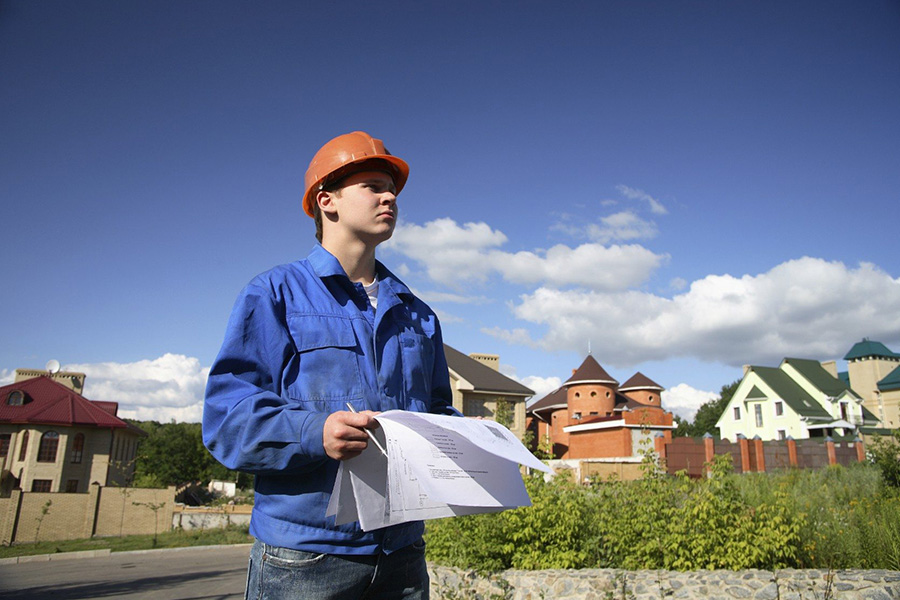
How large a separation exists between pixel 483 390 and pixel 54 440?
24.4m

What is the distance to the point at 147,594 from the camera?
33.8 feet

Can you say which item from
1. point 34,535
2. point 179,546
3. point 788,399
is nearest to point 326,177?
point 179,546

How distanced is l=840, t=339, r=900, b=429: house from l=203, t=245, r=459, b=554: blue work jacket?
65336 mm

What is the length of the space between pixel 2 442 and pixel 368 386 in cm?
3717

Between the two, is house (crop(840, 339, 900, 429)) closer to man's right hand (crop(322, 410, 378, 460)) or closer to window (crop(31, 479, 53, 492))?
window (crop(31, 479, 53, 492))

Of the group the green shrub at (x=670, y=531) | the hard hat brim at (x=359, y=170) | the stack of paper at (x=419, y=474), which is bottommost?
the green shrub at (x=670, y=531)

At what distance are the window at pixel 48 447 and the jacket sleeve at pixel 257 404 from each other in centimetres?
3610

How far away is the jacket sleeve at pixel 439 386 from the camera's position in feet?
7.69

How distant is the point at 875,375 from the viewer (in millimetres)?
56719

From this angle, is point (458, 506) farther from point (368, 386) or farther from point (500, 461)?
point (368, 386)

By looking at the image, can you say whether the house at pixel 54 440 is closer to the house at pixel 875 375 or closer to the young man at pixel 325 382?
the young man at pixel 325 382

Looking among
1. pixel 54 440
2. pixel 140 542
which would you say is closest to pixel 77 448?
pixel 54 440

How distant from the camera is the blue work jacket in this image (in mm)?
1597

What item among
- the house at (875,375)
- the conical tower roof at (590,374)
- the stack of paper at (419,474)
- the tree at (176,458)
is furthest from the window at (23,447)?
the house at (875,375)
